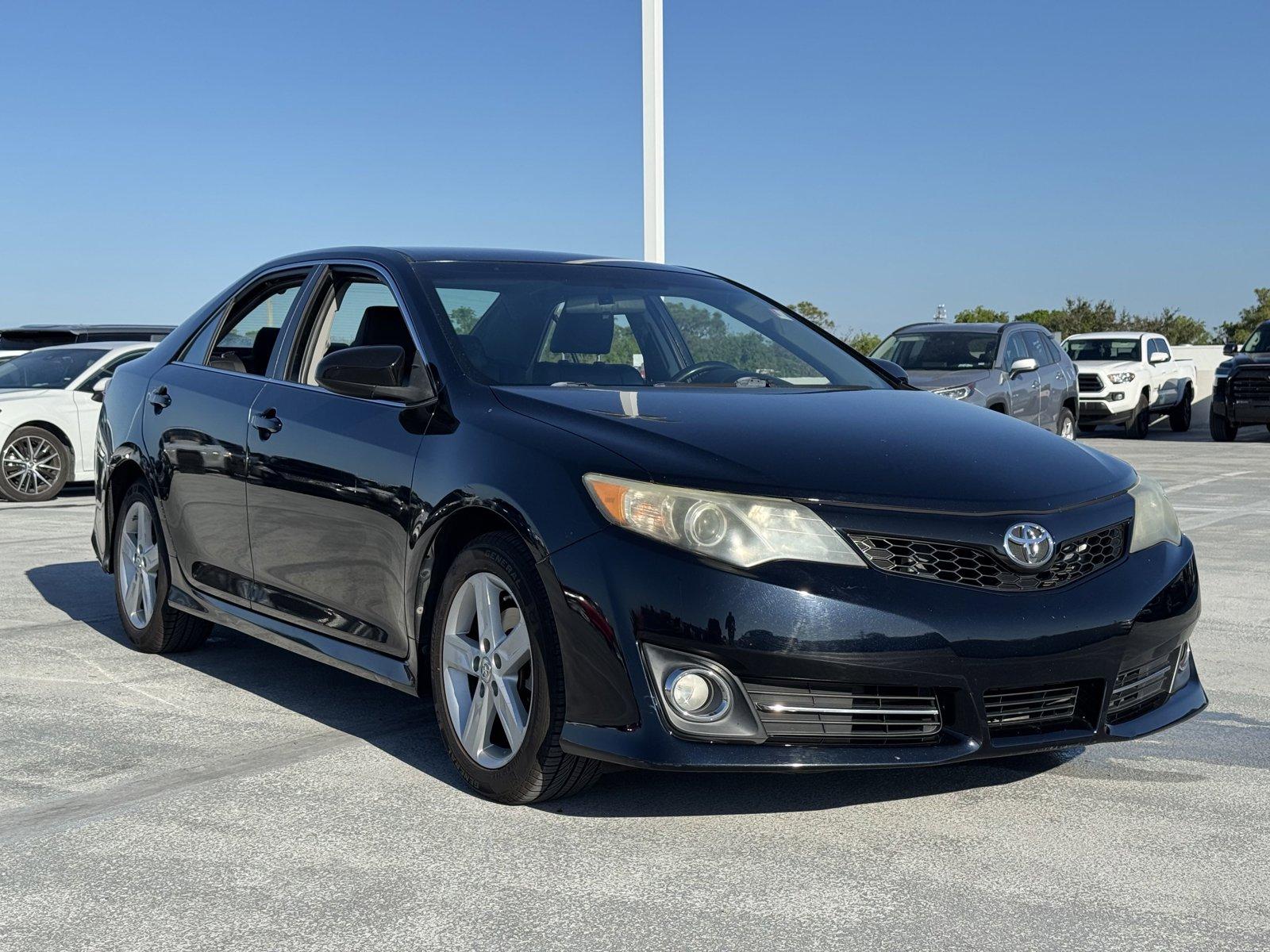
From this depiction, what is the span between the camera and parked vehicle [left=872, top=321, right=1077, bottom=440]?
15.9 m

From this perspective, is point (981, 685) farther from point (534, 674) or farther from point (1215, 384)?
point (1215, 384)

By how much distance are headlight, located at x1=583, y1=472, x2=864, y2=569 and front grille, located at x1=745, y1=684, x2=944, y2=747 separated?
317 mm

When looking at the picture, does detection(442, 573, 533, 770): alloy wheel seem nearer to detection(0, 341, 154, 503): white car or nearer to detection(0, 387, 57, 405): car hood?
detection(0, 341, 154, 503): white car

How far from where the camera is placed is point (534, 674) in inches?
152

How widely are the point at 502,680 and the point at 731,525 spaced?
820mm

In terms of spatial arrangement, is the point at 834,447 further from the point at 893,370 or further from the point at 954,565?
the point at 893,370

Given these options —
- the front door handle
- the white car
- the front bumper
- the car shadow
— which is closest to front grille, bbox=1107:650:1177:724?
the front bumper

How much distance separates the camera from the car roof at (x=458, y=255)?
16.9 ft

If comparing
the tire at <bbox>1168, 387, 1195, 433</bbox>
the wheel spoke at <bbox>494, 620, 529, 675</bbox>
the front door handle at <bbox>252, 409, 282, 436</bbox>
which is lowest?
the tire at <bbox>1168, 387, 1195, 433</bbox>

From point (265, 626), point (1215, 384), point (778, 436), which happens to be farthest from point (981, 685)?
point (1215, 384)

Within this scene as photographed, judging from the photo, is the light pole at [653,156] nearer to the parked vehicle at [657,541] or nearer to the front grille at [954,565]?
the parked vehicle at [657,541]

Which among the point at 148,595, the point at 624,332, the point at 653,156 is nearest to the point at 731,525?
the point at 624,332

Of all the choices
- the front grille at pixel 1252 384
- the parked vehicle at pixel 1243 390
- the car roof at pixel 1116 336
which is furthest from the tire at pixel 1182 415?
the front grille at pixel 1252 384

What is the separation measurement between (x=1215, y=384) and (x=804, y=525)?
835 inches
